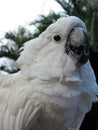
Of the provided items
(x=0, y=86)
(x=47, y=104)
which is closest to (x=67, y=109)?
(x=47, y=104)

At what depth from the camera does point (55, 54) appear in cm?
166

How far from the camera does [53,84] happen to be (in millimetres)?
1616

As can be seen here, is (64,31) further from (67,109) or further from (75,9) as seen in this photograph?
(75,9)

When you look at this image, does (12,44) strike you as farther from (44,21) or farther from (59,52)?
(59,52)

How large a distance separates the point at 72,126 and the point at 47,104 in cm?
20

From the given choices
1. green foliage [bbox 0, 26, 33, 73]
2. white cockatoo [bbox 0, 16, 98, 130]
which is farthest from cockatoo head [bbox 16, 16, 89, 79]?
green foliage [bbox 0, 26, 33, 73]

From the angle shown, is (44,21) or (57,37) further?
(44,21)

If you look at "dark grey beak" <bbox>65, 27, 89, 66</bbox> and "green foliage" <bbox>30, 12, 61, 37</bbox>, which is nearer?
"dark grey beak" <bbox>65, 27, 89, 66</bbox>

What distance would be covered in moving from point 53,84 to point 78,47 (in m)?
0.19

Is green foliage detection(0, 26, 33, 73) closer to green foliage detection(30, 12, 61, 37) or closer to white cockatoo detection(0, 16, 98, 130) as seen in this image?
green foliage detection(30, 12, 61, 37)

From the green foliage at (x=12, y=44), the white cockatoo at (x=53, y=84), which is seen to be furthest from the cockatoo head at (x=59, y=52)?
the green foliage at (x=12, y=44)

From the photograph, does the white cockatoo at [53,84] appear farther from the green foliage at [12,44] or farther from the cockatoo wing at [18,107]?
the green foliage at [12,44]

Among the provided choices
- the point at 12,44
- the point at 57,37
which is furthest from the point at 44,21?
the point at 57,37

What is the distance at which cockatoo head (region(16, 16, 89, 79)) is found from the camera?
1.62 metres
